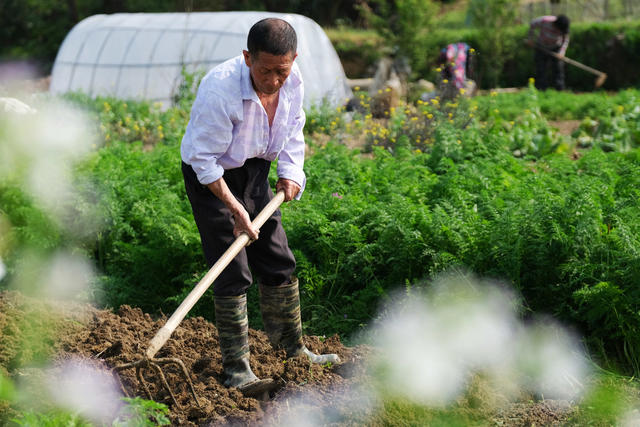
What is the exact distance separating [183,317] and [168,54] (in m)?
9.64

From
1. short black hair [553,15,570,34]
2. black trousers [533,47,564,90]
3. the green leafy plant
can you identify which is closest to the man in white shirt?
the green leafy plant

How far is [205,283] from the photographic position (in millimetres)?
2979

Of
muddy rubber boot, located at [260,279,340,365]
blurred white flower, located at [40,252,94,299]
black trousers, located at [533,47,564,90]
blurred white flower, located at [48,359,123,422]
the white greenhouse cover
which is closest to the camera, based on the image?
blurred white flower, located at [48,359,123,422]

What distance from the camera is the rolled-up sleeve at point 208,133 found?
2994 mm

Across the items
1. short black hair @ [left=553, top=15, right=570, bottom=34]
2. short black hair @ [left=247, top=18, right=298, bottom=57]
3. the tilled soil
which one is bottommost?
short black hair @ [left=553, top=15, right=570, bottom=34]

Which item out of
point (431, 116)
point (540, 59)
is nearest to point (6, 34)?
point (540, 59)

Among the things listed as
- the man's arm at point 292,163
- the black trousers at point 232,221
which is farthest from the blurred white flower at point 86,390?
the man's arm at point 292,163

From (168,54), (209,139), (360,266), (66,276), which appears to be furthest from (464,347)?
(168,54)

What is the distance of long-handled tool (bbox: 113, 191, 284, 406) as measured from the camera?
2.85m

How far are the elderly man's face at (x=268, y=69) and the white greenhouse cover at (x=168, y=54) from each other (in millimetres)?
7773

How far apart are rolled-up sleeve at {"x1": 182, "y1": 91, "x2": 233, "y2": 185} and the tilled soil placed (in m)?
0.98

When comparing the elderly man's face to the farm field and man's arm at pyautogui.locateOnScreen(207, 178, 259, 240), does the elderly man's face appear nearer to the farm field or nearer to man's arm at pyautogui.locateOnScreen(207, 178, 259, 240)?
man's arm at pyautogui.locateOnScreen(207, 178, 259, 240)

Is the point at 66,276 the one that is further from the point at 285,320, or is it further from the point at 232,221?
the point at 232,221

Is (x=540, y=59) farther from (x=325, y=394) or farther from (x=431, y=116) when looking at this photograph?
(x=325, y=394)
